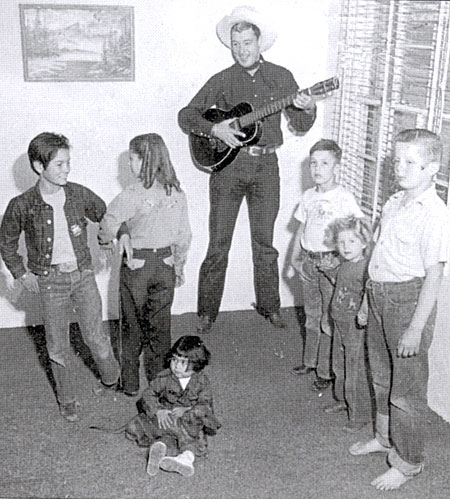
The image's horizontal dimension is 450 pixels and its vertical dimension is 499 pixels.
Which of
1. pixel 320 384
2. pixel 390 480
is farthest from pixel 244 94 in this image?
pixel 390 480

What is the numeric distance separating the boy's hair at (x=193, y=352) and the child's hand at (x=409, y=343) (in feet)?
2.73

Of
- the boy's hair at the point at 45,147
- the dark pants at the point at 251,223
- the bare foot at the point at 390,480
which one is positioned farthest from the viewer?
the dark pants at the point at 251,223

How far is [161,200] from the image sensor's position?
3.41 metres

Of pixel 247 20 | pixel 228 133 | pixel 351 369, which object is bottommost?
pixel 351 369

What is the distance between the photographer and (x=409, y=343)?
2.69m

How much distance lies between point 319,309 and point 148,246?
0.92 m

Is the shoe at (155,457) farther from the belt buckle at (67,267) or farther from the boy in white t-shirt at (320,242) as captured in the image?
the boy in white t-shirt at (320,242)

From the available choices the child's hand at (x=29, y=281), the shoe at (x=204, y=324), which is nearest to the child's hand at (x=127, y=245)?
the child's hand at (x=29, y=281)

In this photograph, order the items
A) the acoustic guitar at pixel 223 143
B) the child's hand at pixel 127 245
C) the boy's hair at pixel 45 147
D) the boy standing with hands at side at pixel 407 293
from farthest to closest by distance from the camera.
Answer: the acoustic guitar at pixel 223 143
the child's hand at pixel 127 245
the boy's hair at pixel 45 147
the boy standing with hands at side at pixel 407 293

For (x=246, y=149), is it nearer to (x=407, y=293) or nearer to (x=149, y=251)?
(x=149, y=251)

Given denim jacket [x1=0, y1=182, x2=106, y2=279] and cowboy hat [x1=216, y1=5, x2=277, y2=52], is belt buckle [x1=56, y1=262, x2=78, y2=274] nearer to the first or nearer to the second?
denim jacket [x1=0, y1=182, x2=106, y2=279]

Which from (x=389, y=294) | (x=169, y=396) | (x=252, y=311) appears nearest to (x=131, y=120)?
(x=252, y=311)

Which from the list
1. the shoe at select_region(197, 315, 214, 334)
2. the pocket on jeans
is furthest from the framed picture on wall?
the pocket on jeans

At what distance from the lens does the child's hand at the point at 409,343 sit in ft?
8.76
